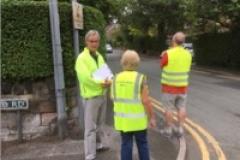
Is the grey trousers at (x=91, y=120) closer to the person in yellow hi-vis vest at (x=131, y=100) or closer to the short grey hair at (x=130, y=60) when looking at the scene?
the person in yellow hi-vis vest at (x=131, y=100)

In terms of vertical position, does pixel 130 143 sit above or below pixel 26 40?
below

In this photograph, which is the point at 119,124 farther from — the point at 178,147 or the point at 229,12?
the point at 229,12

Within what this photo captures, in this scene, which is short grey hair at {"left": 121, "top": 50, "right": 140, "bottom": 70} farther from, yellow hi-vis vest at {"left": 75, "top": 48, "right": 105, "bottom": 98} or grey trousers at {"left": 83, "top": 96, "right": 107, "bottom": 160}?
grey trousers at {"left": 83, "top": 96, "right": 107, "bottom": 160}

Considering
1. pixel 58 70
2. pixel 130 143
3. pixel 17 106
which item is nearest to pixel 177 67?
pixel 58 70

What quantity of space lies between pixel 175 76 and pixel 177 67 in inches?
6.3

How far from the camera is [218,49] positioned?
100 ft

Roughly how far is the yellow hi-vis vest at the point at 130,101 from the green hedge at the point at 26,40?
9.02ft

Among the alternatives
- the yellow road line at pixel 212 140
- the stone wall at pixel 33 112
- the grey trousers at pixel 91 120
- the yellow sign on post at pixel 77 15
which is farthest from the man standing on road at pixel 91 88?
the yellow road line at pixel 212 140

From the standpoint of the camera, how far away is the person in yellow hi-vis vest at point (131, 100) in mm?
6535

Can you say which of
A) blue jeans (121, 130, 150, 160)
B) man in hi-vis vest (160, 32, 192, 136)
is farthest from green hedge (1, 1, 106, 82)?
blue jeans (121, 130, 150, 160)

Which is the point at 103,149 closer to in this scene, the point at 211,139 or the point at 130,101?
the point at 130,101

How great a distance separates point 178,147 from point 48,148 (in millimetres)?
2058

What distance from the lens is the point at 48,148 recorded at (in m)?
8.61

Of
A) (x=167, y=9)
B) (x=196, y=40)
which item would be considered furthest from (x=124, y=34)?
(x=196, y=40)
